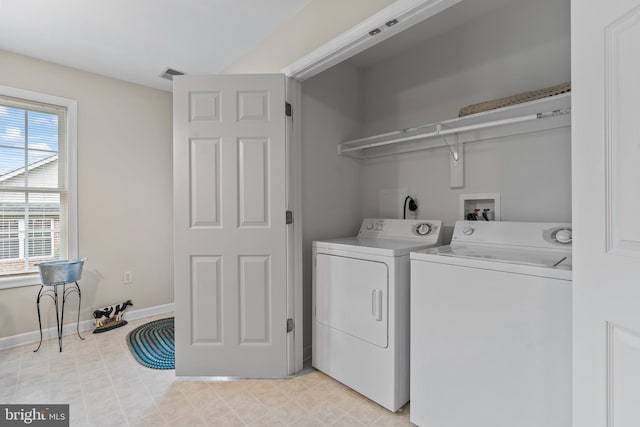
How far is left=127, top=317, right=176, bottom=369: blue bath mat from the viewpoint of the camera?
2275mm

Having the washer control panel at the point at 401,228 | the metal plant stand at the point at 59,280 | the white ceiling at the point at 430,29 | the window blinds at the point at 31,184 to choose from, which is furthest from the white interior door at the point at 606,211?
the window blinds at the point at 31,184

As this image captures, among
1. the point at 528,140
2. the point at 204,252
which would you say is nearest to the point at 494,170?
the point at 528,140

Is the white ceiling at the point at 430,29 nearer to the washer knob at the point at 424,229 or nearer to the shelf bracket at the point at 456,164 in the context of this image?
the shelf bracket at the point at 456,164

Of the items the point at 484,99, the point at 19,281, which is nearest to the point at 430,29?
the point at 484,99

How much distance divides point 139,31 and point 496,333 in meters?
3.02

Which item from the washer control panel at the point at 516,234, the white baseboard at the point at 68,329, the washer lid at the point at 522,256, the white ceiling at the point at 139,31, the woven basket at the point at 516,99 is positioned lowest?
the white baseboard at the point at 68,329

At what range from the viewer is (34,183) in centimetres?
271

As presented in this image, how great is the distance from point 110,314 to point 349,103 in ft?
9.95

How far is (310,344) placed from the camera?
2322mm

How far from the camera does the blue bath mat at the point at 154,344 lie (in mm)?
2275

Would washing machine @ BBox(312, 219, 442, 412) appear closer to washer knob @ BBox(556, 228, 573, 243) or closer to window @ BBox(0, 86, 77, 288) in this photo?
washer knob @ BBox(556, 228, 573, 243)

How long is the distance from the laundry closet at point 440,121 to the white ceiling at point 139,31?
0.62 m

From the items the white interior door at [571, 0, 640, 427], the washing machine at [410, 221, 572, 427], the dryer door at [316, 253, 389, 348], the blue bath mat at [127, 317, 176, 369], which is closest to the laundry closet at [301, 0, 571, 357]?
the dryer door at [316, 253, 389, 348]

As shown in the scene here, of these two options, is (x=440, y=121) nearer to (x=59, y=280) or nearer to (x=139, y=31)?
(x=139, y=31)
